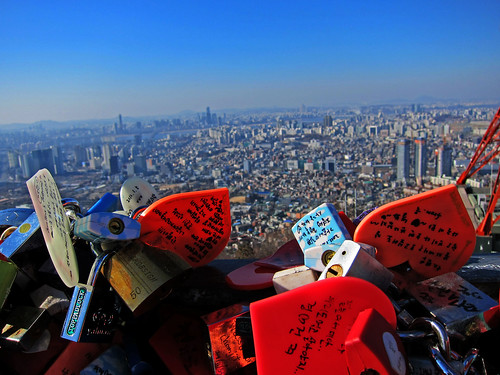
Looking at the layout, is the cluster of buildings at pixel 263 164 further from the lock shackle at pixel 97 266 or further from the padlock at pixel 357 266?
the padlock at pixel 357 266

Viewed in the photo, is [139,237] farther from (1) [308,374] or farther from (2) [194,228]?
(1) [308,374]

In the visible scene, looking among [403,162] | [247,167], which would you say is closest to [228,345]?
[247,167]

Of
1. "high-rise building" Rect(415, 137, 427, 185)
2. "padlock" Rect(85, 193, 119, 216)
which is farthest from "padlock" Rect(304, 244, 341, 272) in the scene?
"high-rise building" Rect(415, 137, 427, 185)

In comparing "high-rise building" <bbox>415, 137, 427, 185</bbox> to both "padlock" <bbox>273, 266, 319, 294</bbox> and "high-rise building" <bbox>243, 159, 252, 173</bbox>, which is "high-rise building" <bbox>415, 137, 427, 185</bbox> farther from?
"padlock" <bbox>273, 266, 319, 294</bbox>

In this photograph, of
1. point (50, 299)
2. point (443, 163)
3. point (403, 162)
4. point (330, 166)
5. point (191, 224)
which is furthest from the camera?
point (403, 162)

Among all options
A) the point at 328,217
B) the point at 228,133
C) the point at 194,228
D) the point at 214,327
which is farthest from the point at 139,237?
the point at 228,133

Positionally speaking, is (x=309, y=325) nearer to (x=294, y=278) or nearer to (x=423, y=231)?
(x=294, y=278)

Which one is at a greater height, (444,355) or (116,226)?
(116,226)
